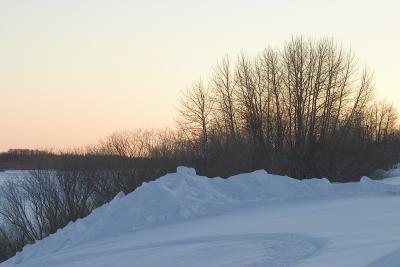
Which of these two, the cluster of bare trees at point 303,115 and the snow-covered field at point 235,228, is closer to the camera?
the snow-covered field at point 235,228

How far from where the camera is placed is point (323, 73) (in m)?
39.7

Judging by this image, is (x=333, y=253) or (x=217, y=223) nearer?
(x=333, y=253)

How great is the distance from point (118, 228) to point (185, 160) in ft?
55.9

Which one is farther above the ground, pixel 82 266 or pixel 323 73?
pixel 323 73

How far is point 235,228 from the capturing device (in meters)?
11.0

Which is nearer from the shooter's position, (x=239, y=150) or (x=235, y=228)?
(x=235, y=228)

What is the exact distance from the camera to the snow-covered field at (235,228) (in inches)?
292

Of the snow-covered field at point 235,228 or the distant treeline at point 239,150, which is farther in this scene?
the distant treeline at point 239,150

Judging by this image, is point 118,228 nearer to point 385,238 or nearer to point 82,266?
point 82,266

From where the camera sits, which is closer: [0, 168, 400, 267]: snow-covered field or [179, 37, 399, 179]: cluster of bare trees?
[0, 168, 400, 267]: snow-covered field

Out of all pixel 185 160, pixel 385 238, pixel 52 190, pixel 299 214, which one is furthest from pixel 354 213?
pixel 52 190

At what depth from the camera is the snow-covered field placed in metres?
7.43

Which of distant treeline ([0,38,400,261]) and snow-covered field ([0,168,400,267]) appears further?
distant treeline ([0,38,400,261])

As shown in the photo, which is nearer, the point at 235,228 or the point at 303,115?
the point at 235,228
